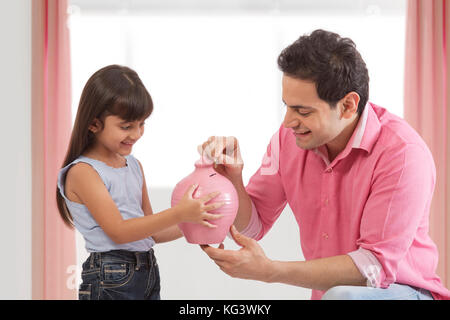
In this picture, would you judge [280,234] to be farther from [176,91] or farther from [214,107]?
[176,91]

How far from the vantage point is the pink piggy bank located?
4.18 ft

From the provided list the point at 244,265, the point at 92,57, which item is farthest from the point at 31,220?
the point at 244,265

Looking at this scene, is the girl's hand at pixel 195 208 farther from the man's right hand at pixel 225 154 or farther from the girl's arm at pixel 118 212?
the man's right hand at pixel 225 154

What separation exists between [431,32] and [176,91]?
1290 millimetres

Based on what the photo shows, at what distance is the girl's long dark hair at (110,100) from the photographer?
1346 mm

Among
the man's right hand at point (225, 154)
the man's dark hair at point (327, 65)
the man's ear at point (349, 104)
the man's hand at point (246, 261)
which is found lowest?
the man's hand at point (246, 261)

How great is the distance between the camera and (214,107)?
99.8 inches

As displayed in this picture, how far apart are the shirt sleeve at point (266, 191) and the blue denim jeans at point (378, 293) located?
40 centimetres

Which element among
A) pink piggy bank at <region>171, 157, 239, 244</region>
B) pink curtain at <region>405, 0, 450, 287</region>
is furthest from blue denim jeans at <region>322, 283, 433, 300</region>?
pink curtain at <region>405, 0, 450, 287</region>

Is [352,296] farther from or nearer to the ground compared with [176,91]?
nearer to the ground
